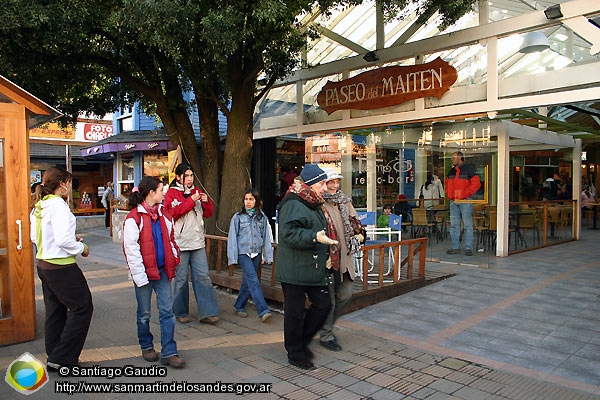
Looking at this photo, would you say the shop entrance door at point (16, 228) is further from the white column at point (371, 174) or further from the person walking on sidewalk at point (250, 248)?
the white column at point (371, 174)

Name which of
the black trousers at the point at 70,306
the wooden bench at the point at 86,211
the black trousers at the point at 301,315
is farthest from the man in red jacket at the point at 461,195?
the wooden bench at the point at 86,211

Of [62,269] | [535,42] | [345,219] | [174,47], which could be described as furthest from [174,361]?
[535,42]

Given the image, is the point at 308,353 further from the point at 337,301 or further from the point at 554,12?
the point at 554,12

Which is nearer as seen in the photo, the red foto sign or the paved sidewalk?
the paved sidewalk

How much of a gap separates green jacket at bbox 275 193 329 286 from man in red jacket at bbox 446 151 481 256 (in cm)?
568

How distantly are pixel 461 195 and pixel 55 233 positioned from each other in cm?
732

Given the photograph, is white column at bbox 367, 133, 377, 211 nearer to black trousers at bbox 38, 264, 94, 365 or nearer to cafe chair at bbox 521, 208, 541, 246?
cafe chair at bbox 521, 208, 541, 246

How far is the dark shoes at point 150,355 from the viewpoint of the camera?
4253 millimetres

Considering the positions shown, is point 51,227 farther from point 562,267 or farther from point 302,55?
point 562,267

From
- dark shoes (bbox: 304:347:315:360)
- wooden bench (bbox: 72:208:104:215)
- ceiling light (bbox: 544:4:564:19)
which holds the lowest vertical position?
dark shoes (bbox: 304:347:315:360)

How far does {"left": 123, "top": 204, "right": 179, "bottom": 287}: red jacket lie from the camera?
13.0 ft

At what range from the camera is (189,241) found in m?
5.23

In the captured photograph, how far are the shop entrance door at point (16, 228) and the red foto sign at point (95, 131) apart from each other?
692 inches

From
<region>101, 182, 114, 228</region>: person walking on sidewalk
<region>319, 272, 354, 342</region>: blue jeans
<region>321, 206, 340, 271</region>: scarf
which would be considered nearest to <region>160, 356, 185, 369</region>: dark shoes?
<region>319, 272, 354, 342</region>: blue jeans
